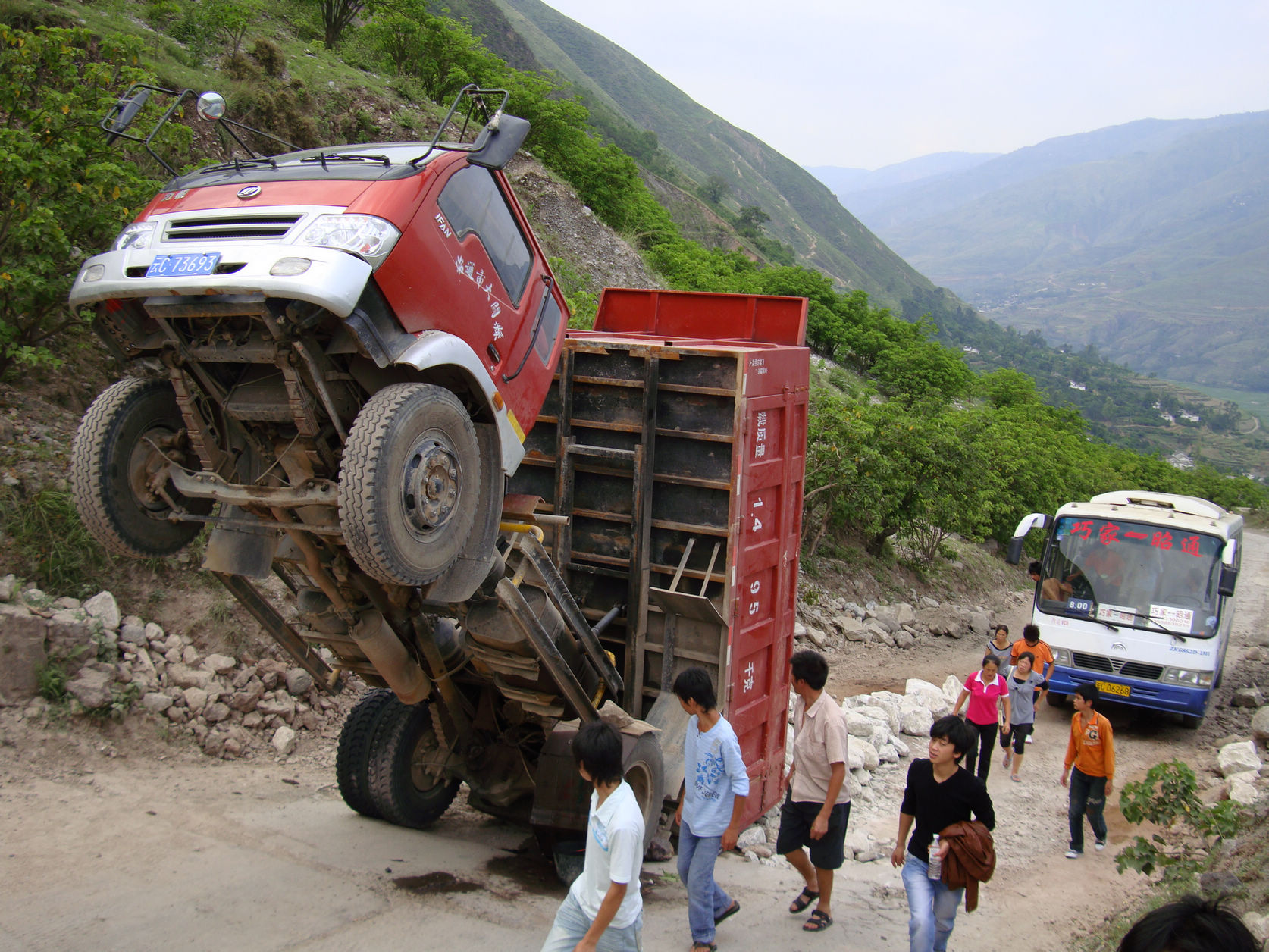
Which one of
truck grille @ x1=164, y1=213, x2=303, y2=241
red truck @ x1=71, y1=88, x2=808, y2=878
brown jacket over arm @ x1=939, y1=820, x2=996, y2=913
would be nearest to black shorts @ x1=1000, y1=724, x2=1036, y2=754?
red truck @ x1=71, y1=88, x2=808, y2=878

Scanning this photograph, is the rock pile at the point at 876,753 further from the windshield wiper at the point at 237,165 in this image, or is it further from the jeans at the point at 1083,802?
→ the windshield wiper at the point at 237,165

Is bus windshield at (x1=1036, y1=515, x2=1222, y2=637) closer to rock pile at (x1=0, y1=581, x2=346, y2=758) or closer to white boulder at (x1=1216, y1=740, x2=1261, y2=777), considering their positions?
white boulder at (x1=1216, y1=740, x2=1261, y2=777)

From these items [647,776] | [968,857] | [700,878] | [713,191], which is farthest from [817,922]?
[713,191]

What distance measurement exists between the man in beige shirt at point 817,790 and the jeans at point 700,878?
61 cm

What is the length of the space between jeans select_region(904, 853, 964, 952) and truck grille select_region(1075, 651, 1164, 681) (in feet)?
23.6

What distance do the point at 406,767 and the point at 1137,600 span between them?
8.97 metres

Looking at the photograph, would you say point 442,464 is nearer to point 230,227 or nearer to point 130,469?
point 230,227

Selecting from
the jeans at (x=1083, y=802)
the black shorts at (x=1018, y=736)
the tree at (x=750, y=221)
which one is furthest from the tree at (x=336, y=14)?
the tree at (x=750, y=221)

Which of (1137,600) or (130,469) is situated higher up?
(130,469)

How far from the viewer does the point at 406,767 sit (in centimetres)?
587

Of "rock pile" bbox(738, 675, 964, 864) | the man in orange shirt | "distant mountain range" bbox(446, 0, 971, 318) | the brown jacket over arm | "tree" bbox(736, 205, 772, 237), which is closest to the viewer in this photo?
the brown jacket over arm

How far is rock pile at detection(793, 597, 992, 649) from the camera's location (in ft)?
44.6

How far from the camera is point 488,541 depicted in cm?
441

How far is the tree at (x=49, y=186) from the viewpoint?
684cm
